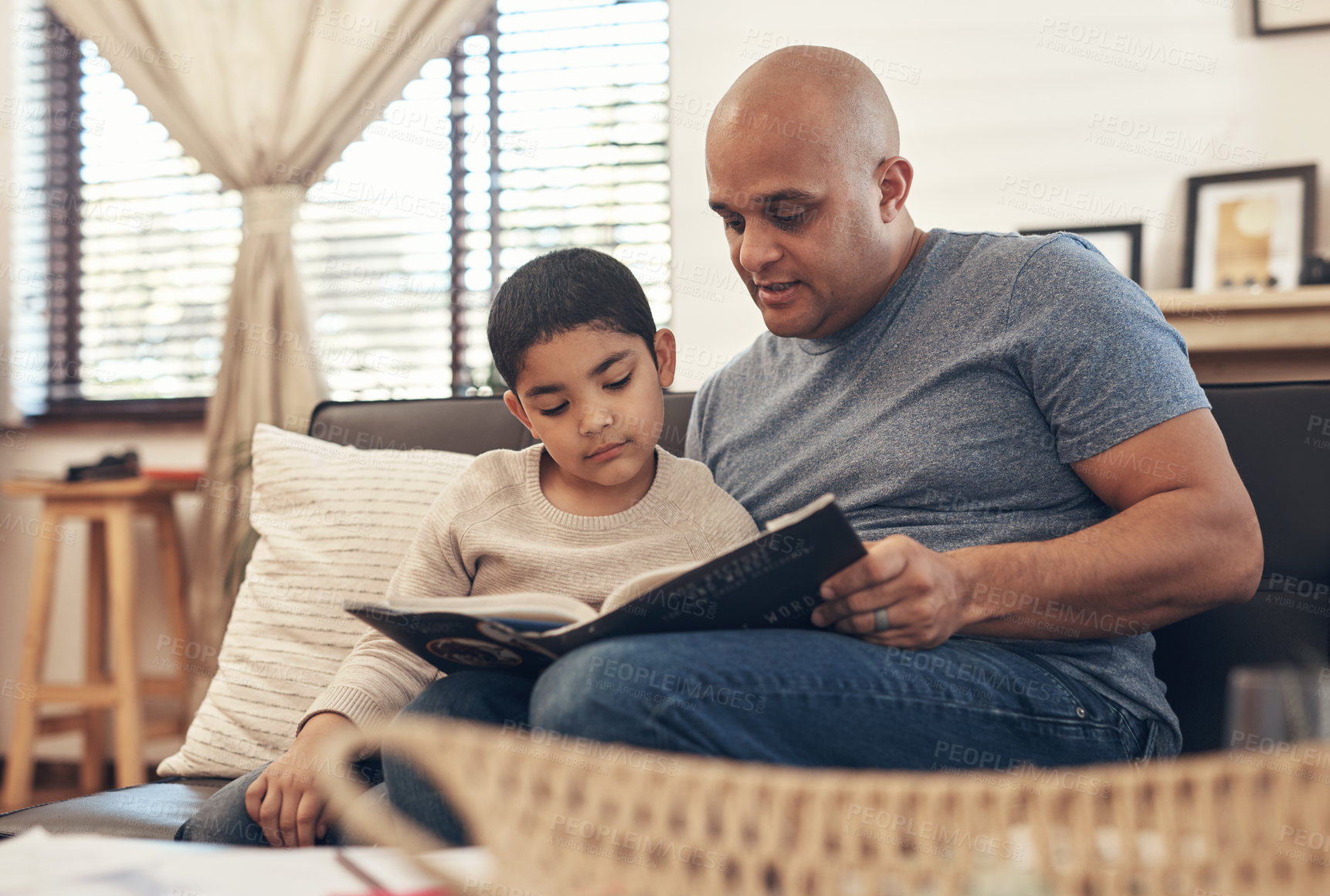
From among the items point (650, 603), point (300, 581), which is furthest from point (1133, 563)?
point (300, 581)

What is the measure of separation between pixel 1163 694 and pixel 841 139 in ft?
2.43

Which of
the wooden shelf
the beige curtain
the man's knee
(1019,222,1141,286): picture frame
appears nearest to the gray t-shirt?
the man's knee

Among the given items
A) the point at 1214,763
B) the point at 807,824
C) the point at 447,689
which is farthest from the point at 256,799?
the point at 1214,763

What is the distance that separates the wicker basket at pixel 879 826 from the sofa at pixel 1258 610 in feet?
2.65

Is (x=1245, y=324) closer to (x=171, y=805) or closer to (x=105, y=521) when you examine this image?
(x=171, y=805)

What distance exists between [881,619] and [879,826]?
49 cm

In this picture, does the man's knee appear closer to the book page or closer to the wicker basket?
the book page

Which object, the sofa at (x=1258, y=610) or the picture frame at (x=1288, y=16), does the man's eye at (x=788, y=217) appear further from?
the picture frame at (x=1288, y=16)

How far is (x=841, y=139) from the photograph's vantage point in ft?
4.12

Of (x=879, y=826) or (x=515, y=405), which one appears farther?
(x=515, y=405)

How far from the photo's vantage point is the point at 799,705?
2.86 feet

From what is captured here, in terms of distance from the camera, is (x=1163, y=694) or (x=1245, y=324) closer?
(x=1163, y=694)

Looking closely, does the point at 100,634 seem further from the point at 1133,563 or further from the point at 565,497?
the point at 1133,563

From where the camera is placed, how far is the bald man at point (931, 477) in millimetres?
893
